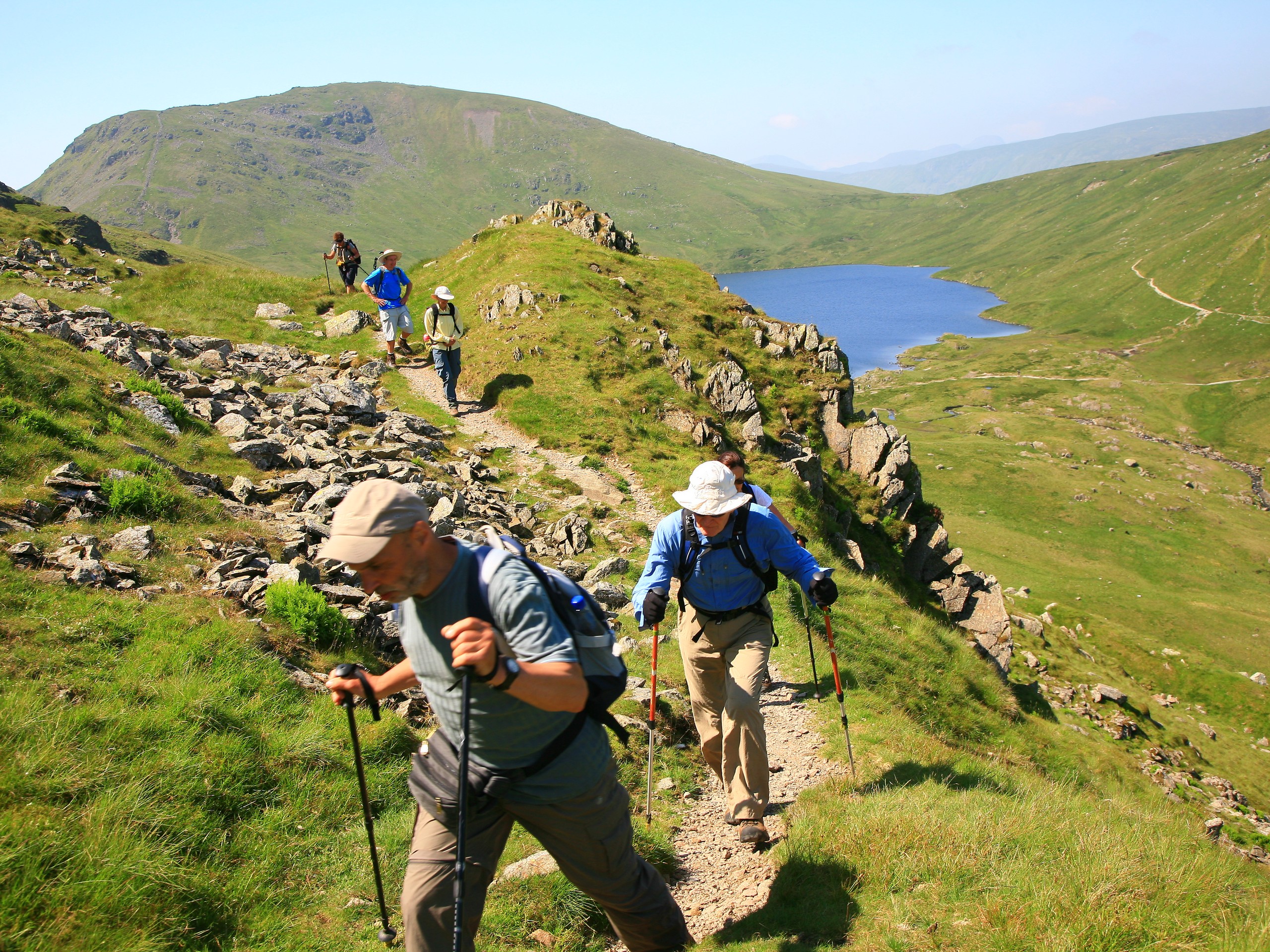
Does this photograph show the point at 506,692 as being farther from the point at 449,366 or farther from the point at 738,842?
the point at 449,366

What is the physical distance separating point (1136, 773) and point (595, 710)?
92.2ft

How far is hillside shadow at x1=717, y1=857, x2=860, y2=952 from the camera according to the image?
17.2ft

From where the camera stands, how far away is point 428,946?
3.95 m

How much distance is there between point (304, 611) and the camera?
8.15 metres

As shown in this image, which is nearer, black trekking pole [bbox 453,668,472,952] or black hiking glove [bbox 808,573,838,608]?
black trekking pole [bbox 453,668,472,952]

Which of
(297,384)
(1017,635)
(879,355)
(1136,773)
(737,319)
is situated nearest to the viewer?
(297,384)

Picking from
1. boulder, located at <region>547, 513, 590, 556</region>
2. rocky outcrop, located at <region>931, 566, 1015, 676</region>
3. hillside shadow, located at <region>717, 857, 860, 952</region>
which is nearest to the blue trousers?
boulder, located at <region>547, 513, 590, 556</region>

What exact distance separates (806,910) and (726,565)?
9.94 feet

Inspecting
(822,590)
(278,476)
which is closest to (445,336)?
(278,476)

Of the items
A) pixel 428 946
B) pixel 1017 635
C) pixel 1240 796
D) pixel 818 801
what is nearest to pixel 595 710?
pixel 428 946

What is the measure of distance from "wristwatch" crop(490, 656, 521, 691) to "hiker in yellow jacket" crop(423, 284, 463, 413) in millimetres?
20622

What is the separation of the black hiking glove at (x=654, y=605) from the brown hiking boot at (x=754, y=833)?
218 cm

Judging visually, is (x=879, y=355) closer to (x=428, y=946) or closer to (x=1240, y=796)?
(x=1240, y=796)

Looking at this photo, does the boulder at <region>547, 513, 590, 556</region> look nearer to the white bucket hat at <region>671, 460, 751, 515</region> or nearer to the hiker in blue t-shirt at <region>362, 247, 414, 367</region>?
the white bucket hat at <region>671, 460, 751, 515</region>
